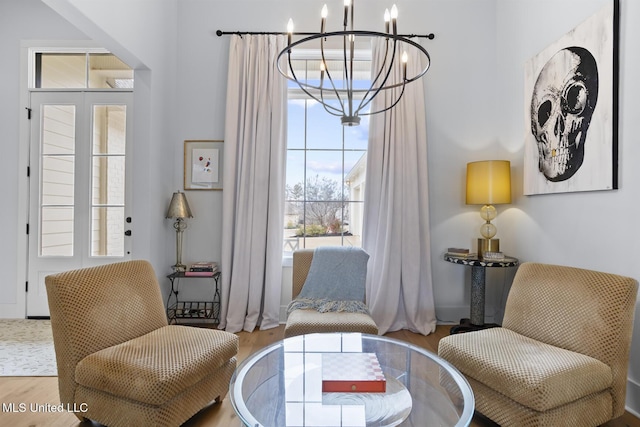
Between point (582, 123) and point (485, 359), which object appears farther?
point (582, 123)

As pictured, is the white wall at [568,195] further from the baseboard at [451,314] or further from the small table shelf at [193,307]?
the small table shelf at [193,307]

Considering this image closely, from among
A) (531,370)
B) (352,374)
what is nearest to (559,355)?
(531,370)

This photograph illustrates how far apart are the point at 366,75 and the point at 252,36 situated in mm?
1161

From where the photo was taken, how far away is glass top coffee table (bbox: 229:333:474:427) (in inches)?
48.8

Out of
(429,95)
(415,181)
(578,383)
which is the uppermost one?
(429,95)

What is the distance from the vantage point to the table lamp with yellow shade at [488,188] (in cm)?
292

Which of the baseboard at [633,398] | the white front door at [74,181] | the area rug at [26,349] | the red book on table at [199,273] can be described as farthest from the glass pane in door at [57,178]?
the baseboard at [633,398]

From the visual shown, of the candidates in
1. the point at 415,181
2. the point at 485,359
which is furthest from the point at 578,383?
the point at 415,181

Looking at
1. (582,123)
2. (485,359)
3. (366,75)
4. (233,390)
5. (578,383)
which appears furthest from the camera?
(366,75)

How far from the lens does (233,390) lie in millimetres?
1330

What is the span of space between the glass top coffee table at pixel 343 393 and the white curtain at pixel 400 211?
146cm

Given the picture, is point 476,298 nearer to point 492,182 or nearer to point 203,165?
point 492,182

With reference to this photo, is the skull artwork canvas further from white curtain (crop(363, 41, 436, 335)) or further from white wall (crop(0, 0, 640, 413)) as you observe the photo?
white curtain (crop(363, 41, 436, 335))

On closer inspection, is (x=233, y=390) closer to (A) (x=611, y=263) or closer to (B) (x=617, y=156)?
(A) (x=611, y=263)
